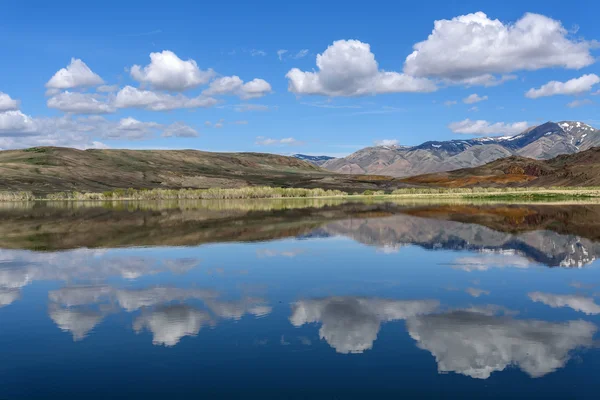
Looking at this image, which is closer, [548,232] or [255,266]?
[255,266]

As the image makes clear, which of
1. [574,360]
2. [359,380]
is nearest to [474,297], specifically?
[574,360]

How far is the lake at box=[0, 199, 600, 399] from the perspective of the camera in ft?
39.0

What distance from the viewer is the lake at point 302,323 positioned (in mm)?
11875

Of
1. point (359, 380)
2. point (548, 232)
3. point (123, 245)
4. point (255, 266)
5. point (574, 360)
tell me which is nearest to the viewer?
point (359, 380)

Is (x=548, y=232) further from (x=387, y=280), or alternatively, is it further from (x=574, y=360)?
(x=574, y=360)

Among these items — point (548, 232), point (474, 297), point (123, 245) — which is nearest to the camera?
point (474, 297)

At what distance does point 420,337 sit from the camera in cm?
1490

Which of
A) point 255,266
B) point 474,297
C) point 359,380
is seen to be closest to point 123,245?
point 255,266

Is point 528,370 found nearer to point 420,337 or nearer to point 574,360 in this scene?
point 574,360

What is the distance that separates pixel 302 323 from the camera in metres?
16.4

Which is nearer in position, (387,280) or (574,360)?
(574,360)

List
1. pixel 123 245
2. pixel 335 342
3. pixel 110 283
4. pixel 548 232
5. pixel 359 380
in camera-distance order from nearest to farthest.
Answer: pixel 359 380, pixel 335 342, pixel 110 283, pixel 123 245, pixel 548 232

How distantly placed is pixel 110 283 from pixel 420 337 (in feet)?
46.1

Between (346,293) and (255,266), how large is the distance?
827 cm
